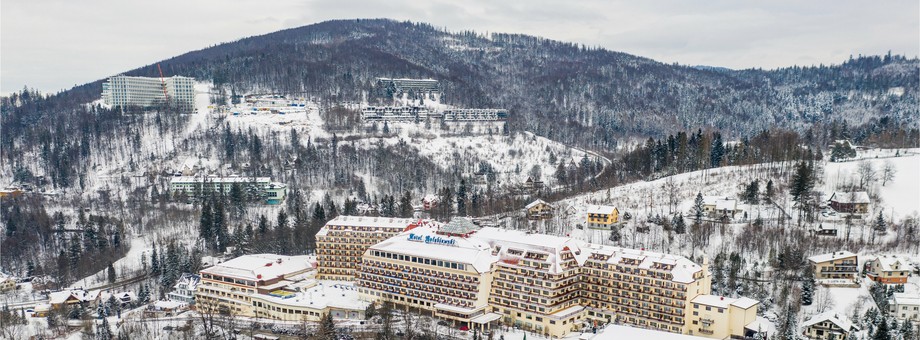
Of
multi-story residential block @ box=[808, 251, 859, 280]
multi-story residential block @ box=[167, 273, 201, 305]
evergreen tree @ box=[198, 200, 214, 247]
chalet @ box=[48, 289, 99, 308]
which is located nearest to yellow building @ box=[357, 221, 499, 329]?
multi-story residential block @ box=[167, 273, 201, 305]

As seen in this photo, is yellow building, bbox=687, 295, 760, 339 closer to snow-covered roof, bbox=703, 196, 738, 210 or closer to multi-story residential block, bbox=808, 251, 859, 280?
multi-story residential block, bbox=808, 251, 859, 280

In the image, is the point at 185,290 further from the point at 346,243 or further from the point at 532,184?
the point at 532,184

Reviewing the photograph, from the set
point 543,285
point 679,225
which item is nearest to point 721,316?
point 543,285

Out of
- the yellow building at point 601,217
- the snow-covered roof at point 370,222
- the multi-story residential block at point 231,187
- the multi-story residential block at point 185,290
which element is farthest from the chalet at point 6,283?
the yellow building at point 601,217

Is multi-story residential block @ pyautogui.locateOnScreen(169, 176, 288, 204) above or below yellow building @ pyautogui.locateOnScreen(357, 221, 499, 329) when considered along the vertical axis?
above

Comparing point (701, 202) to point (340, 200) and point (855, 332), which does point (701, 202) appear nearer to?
point (855, 332)

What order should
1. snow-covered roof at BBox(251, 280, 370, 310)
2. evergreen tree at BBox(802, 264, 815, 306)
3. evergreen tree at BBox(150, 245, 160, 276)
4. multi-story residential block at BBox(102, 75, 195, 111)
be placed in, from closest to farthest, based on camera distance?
evergreen tree at BBox(802, 264, 815, 306) < snow-covered roof at BBox(251, 280, 370, 310) < evergreen tree at BBox(150, 245, 160, 276) < multi-story residential block at BBox(102, 75, 195, 111)
